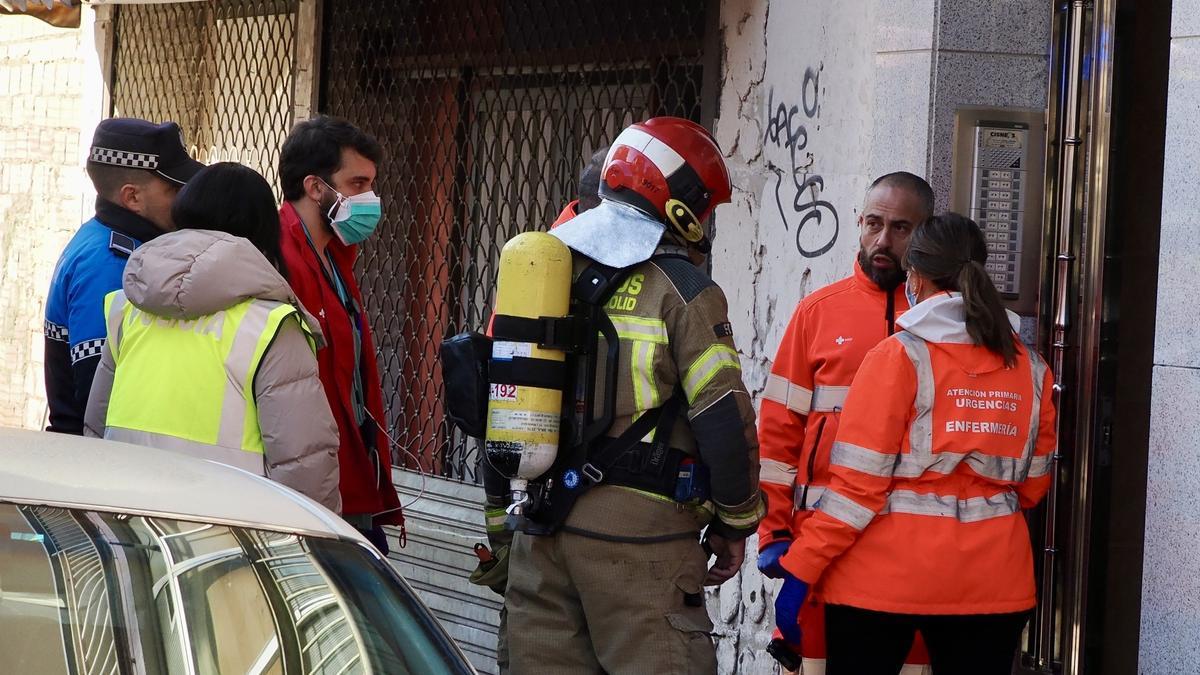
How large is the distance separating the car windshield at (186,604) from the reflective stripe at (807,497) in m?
1.95

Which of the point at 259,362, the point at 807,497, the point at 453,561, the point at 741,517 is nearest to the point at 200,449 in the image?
the point at 259,362

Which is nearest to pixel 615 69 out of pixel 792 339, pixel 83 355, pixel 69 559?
pixel 792 339

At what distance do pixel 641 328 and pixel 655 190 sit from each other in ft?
1.21

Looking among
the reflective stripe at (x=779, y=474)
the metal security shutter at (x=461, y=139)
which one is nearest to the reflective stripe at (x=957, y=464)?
the reflective stripe at (x=779, y=474)

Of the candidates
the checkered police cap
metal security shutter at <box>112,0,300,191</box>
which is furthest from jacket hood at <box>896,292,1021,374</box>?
metal security shutter at <box>112,0,300,191</box>

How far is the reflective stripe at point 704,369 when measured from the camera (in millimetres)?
3473

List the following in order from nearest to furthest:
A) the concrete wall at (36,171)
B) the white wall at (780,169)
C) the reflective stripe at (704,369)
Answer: the reflective stripe at (704,369), the white wall at (780,169), the concrete wall at (36,171)

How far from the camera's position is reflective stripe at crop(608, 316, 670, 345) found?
354 cm

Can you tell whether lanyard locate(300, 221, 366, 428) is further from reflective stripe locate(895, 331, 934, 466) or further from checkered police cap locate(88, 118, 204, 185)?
reflective stripe locate(895, 331, 934, 466)

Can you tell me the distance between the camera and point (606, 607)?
3539 millimetres

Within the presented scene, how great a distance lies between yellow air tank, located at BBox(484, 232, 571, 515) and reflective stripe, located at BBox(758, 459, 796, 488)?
2.97 ft

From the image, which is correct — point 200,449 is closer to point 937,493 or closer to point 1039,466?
point 937,493

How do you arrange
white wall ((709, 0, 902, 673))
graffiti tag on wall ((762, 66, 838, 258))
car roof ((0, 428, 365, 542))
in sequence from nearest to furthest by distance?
car roof ((0, 428, 365, 542))
white wall ((709, 0, 902, 673))
graffiti tag on wall ((762, 66, 838, 258))

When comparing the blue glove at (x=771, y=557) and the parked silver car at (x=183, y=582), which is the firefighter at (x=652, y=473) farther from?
the parked silver car at (x=183, y=582)
